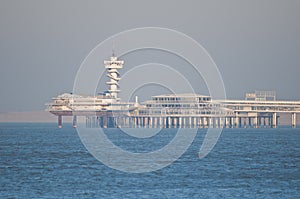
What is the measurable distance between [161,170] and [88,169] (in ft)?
19.4

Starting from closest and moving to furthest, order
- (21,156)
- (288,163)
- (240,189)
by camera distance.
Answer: (240,189) < (288,163) < (21,156)

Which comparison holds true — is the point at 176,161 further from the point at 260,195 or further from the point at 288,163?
the point at 260,195

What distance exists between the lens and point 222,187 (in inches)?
2272

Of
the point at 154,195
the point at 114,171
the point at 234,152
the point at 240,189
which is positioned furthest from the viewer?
the point at 234,152

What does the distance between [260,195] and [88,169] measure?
21461 millimetres

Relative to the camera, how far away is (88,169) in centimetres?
7150

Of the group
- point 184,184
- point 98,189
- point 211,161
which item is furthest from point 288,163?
point 98,189

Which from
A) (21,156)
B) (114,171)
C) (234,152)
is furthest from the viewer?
(234,152)

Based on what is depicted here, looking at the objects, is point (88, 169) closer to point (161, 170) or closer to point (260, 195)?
point (161, 170)

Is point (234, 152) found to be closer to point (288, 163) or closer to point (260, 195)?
point (288, 163)

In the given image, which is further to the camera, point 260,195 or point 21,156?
point 21,156

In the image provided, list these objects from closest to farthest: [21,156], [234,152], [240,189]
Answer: [240,189], [21,156], [234,152]

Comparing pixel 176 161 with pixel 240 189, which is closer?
pixel 240 189

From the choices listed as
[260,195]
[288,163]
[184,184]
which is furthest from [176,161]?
[260,195]
